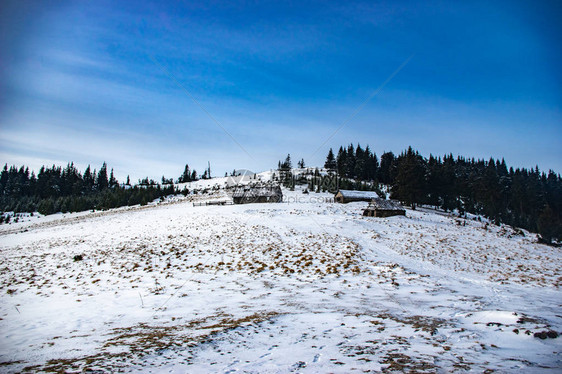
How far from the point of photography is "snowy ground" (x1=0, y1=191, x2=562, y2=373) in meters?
5.18

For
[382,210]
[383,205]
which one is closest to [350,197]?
[383,205]

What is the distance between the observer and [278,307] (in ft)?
30.5

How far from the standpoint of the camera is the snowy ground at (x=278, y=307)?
17.0 ft

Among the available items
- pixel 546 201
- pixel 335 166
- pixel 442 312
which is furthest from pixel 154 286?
pixel 335 166

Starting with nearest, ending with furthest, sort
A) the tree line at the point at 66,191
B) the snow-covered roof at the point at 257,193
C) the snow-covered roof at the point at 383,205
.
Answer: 1. the snow-covered roof at the point at 383,205
2. the snow-covered roof at the point at 257,193
3. the tree line at the point at 66,191

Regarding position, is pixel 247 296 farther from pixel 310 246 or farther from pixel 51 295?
pixel 310 246

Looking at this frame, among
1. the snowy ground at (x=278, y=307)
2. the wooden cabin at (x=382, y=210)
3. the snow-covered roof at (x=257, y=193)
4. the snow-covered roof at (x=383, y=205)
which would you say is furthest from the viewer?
the snow-covered roof at (x=257, y=193)

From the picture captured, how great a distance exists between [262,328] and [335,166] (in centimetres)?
12767

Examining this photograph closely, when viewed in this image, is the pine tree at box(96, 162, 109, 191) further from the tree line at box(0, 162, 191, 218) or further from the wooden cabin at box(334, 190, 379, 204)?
the wooden cabin at box(334, 190, 379, 204)

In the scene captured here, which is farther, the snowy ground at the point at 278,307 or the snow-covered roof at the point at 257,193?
the snow-covered roof at the point at 257,193

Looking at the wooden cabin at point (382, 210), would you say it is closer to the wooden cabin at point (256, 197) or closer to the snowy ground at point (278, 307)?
the snowy ground at point (278, 307)

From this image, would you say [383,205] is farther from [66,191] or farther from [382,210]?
[66,191]

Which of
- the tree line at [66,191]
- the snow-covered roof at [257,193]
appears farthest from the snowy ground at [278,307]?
the tree line at [66,191]

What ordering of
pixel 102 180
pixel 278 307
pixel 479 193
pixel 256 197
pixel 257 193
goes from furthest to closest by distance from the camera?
1. pixel 102 180
2. pixel 479 193
3. pixel 257 193
4. pixel 256 197
5. pixel 278 307
